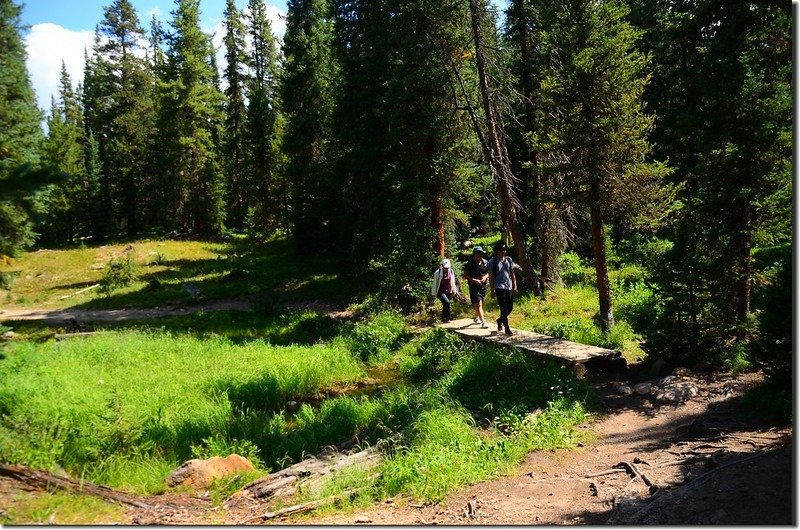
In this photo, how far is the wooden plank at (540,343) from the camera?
11.4m

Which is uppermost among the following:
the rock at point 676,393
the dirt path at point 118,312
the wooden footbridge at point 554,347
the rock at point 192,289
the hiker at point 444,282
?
the hiker at point 444,282

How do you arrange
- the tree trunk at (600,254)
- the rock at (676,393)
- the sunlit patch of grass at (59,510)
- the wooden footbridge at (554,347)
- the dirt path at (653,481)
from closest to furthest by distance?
the dirt path at (653,481) → the sunlit patch of grass at (59,510) → the rock at (676,393) → the wooden footbridge at (554,347) → the tree trunk at (600,254)

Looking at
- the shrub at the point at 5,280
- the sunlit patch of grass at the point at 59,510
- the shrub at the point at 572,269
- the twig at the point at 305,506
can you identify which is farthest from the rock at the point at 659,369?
the shrub at the point at 5,280

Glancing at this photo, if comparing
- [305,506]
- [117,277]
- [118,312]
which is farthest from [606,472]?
[117,277]

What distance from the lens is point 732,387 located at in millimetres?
9203

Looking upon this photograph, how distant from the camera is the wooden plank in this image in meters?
11.4

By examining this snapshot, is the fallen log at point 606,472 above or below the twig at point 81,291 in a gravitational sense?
below

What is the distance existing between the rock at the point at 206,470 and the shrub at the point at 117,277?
24873 mm

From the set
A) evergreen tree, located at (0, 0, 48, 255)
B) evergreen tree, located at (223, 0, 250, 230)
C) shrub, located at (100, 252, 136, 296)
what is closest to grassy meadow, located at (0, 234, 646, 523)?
evergreen tree, located at (0, 0, 48, 255)

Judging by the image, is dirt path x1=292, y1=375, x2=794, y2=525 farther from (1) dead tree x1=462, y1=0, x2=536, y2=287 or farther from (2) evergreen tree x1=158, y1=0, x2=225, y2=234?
(2) evergreen tree x1=158, y1=0, x2=225, y2=234

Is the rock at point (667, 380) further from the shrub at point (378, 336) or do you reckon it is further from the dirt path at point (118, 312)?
the dirt path at point (118, 312)

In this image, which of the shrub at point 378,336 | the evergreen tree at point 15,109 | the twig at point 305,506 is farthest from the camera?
the evergreen tree at point 15,109

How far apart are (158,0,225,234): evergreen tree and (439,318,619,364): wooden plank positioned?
35345 mm

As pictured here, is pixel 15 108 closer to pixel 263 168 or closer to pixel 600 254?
pixel 263 168
